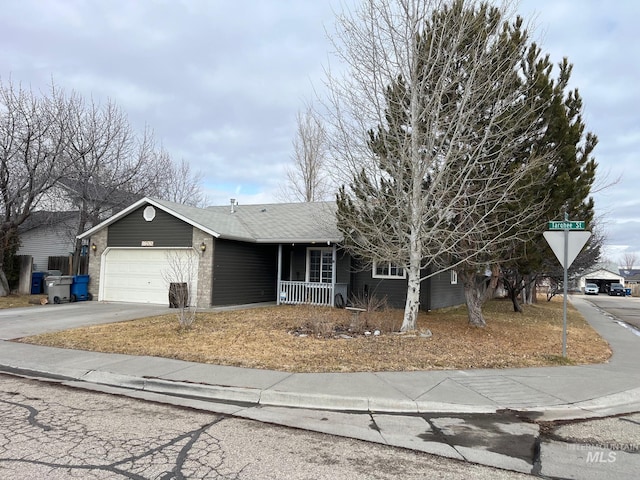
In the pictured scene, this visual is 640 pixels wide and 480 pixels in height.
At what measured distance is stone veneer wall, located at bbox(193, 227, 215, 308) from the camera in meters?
16.4

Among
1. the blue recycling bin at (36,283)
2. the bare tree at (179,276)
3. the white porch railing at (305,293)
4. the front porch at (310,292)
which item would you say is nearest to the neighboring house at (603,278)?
the front porch at (310,292)

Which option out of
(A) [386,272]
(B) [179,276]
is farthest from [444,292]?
(B) [179,276]

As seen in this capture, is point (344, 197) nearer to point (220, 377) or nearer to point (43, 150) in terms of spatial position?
point (220, 377)

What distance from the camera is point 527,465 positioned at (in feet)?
14.0

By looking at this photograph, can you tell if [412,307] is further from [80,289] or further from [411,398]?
[80,289]

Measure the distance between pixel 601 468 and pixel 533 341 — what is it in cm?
804

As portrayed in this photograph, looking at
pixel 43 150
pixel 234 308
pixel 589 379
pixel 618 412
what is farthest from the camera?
pixel 43 150

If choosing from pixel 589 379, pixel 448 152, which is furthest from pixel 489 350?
pixel 448 152

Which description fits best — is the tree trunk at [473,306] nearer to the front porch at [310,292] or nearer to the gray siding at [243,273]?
the front porch at [310,292]

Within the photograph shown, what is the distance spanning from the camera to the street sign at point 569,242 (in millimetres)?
8914

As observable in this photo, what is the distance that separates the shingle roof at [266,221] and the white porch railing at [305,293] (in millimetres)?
1807

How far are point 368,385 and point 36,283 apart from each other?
71.1ft

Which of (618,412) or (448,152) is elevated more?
(448,152)

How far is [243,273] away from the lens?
60.0 ft
